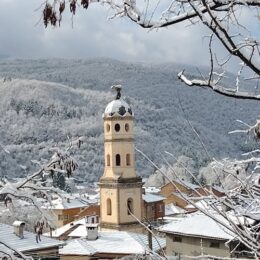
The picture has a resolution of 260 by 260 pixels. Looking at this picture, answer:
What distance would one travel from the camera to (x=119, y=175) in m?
34.4

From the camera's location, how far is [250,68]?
2887mm

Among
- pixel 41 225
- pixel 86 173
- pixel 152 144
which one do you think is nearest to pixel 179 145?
pixel 152 144

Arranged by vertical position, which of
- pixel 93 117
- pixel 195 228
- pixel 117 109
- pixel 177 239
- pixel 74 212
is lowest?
pixel 74 212

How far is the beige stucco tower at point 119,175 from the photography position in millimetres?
33656

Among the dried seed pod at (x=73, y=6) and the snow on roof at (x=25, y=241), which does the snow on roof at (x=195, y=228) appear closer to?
the snow on roof at (x=25, y=241)

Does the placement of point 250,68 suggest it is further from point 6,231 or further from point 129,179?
point 129,179

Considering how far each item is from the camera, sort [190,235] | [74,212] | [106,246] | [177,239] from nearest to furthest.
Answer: [190,235]
[177,239]
[106,246]
[74,212]

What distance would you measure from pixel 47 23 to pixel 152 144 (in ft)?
409

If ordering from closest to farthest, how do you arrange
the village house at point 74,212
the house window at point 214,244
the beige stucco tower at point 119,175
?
the house window at point 214,244 < the beige stucco tower at point 119,175 < the village house at point 74,212

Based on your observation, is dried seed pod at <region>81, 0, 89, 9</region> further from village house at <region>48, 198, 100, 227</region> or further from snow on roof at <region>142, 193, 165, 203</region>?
village house at <region>48, 198, 100, 227</region>

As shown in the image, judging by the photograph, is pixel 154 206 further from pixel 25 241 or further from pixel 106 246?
pixel 25 241

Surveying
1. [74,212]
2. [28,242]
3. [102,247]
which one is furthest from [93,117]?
[28,242]

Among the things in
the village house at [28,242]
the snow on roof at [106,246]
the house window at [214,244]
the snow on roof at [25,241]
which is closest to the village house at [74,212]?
the snow on roof at [106,246]

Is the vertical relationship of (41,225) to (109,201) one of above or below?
above
